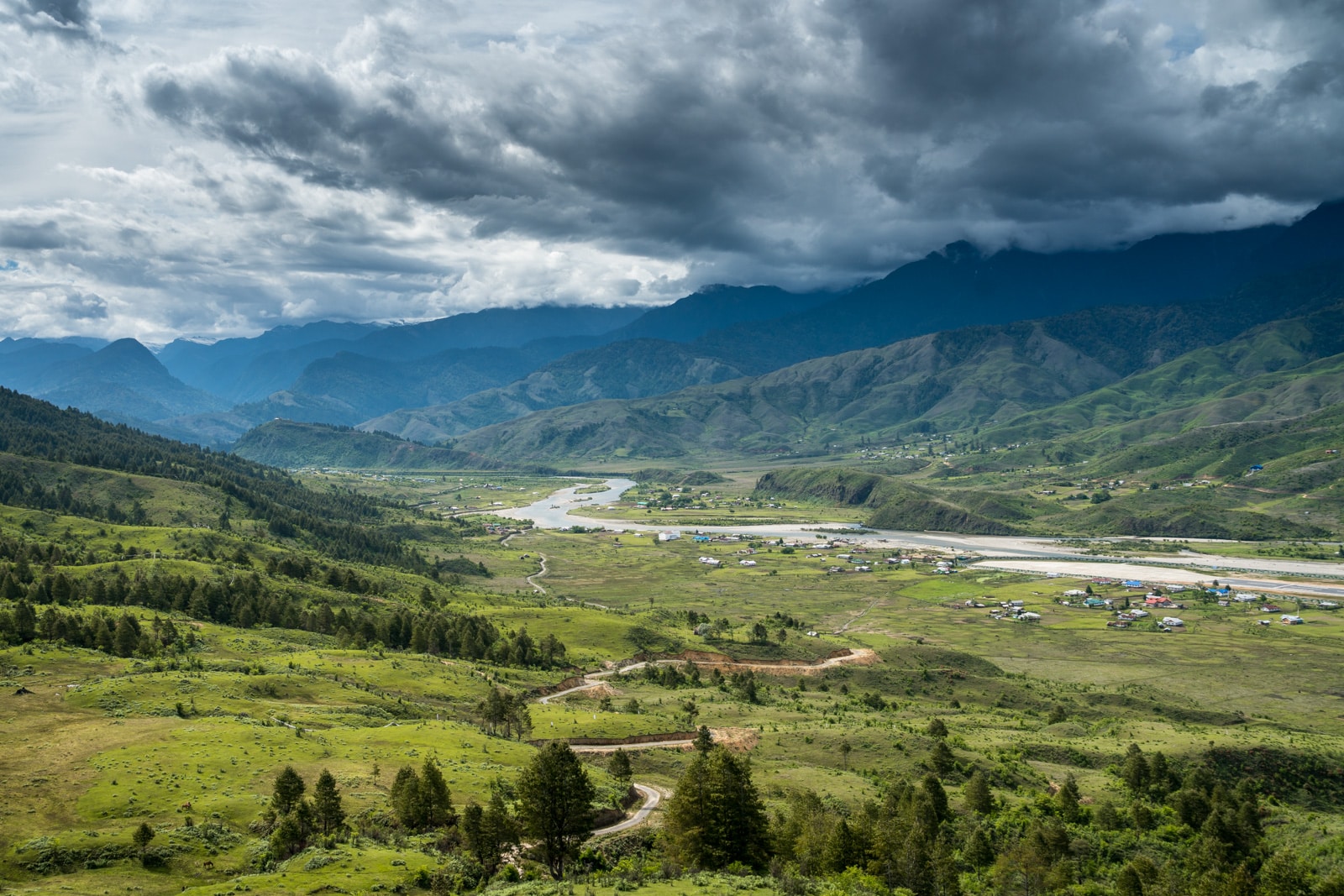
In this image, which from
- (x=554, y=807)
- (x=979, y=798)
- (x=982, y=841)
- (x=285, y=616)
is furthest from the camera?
(x=285, y=616)

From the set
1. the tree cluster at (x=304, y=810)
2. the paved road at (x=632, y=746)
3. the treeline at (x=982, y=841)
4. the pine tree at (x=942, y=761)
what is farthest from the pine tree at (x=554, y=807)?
the pine tree at (x=942, y=761)

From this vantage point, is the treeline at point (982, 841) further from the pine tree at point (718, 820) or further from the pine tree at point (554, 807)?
the pine tree at point (554, 807)

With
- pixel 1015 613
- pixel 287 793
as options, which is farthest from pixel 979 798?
pixel 1015 613

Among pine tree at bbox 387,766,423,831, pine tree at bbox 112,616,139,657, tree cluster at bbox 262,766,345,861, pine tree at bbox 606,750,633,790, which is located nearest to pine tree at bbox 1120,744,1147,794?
pine tree at bbox 606,750,633,790

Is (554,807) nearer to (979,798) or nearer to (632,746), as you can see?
(632,746)

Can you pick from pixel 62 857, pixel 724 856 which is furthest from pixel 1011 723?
pixel 62 857

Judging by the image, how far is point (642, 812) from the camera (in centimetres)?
6506

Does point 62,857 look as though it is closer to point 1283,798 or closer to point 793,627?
point 1283,798

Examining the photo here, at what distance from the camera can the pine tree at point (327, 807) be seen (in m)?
51.8

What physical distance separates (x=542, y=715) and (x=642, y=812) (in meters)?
33.7

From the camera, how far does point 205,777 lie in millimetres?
58562

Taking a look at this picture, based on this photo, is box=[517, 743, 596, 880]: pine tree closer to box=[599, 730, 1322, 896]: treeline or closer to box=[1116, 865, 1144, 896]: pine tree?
box=[599, 730, 1322, 896]: treeline

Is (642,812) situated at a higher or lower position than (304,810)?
lower

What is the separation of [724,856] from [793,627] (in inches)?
4820
